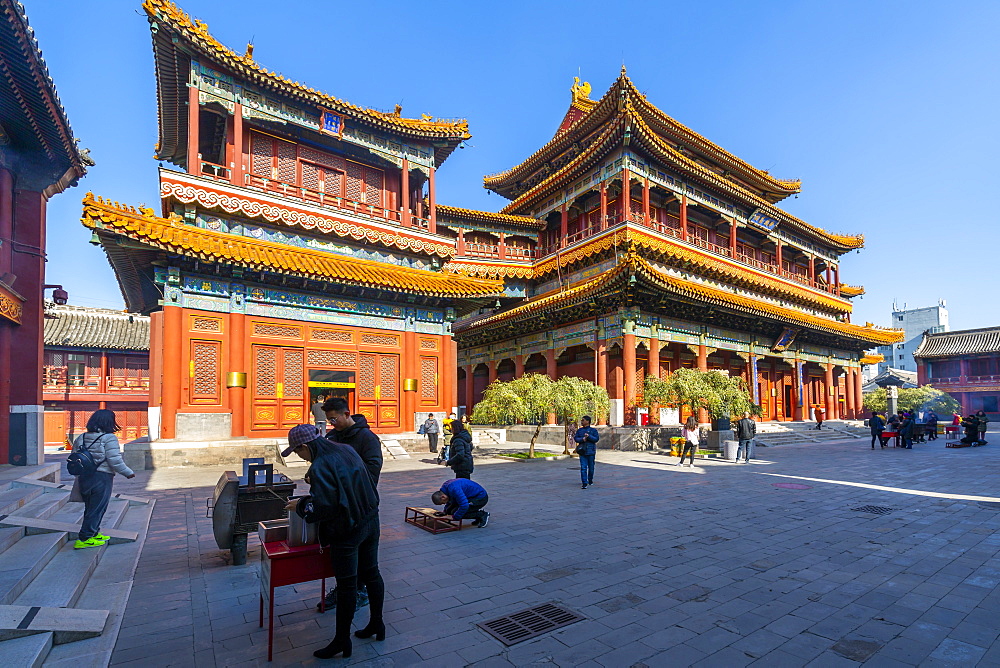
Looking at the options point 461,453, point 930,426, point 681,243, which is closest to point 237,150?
point 461,453

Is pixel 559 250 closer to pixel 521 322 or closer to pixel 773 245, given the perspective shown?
pixel 521 322

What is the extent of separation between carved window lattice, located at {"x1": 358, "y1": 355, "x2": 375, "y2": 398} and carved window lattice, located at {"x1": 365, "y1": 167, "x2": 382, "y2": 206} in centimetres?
606

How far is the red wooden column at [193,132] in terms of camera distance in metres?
15.3

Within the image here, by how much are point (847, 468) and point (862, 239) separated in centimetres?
2953

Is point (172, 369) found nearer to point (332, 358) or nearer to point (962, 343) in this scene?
point (332, 358)

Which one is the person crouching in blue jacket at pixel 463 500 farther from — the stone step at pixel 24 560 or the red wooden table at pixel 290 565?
the stone step at pixel 24 560

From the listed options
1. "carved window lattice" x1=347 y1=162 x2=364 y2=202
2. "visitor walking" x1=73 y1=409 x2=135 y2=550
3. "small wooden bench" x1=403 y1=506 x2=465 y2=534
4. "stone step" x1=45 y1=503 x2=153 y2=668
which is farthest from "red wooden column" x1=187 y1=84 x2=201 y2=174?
"small wooden bench" x1=403 y1=506 x2=465 y2=534

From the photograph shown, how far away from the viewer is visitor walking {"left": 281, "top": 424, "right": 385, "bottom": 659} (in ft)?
11.3

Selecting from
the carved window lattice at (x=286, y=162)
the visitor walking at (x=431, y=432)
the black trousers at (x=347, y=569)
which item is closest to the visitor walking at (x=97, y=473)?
the black trousers at (x=347, y=569)

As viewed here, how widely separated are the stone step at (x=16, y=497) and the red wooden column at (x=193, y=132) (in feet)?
34.8

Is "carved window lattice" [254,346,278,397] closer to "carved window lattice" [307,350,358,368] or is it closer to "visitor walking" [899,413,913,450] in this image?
"carved window lattice" [307,350,358,368]

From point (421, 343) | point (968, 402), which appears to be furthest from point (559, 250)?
point (968, 402)

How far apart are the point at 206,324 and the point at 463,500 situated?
36.7 feet

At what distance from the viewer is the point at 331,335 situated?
1692cm
